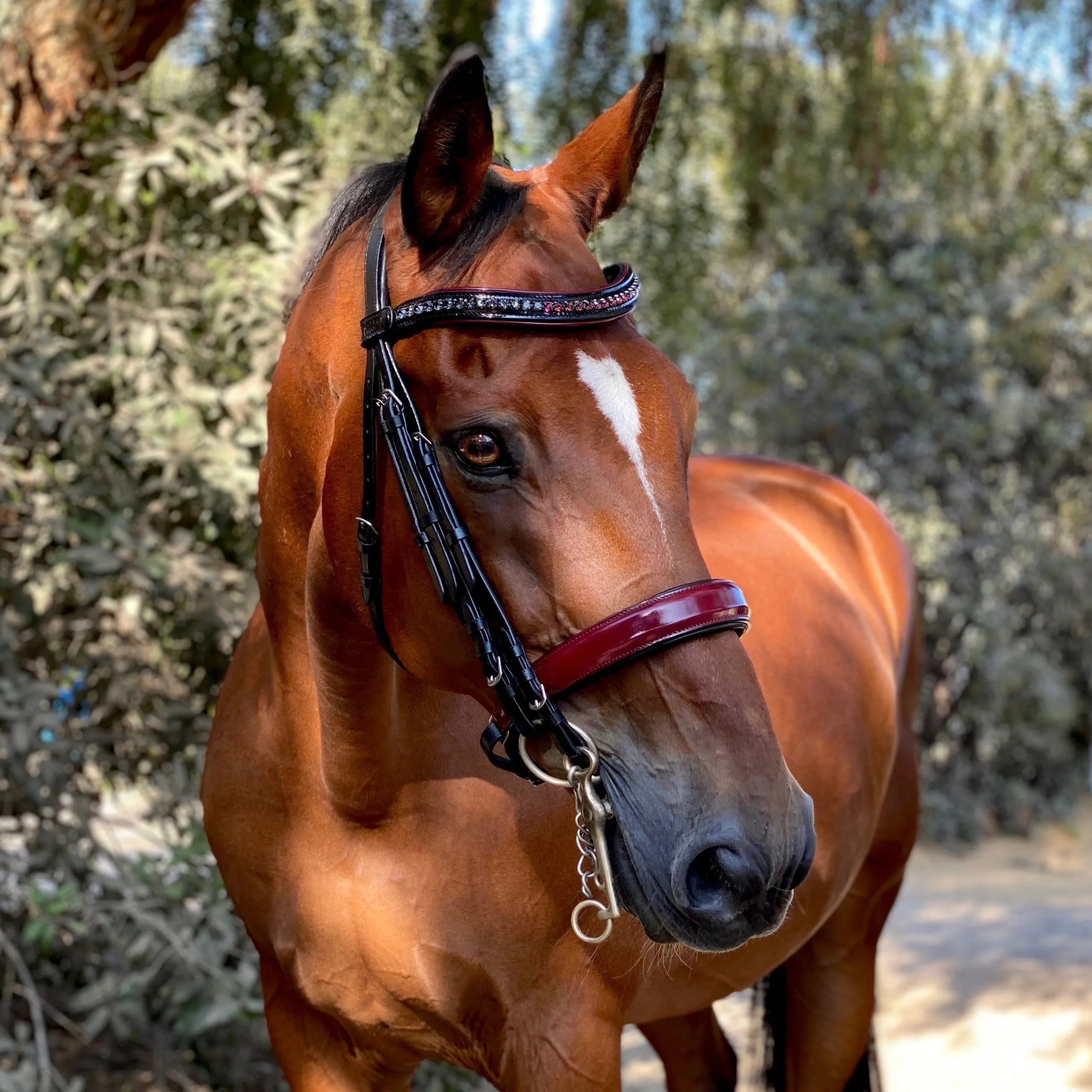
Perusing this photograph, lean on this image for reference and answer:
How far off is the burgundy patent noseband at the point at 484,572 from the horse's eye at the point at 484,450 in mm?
47

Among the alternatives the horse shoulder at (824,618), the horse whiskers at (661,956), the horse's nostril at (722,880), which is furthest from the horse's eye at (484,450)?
the horse shoulder at (824,618)

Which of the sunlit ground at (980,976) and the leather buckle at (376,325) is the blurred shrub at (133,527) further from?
the leather buckle at (376,325)

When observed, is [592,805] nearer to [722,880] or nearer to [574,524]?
[722,880]

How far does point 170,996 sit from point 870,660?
75.2 inches

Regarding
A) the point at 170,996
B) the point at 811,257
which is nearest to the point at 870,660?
the point at 170,996

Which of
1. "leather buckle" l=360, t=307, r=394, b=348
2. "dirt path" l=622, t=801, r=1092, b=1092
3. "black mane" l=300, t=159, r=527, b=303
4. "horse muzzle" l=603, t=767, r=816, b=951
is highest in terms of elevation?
"black mane" l=300, t=159, r=527, b=303

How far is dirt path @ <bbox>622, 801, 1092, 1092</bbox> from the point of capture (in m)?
4.30

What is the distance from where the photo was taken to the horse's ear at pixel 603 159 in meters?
1.69

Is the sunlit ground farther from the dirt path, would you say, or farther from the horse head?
the horse head

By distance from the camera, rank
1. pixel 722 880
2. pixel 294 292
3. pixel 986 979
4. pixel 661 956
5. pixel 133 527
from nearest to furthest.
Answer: pixel 722 880, pixel 661 956, pixel 294 292, pixel 133 527, pixel 986 979

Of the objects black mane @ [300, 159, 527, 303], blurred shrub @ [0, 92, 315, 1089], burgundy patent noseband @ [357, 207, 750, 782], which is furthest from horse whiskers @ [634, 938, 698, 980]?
blurred shrub @ [0, 92, 315, 1089]

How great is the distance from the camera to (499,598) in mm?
1435

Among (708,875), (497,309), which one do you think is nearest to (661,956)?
(708,875)

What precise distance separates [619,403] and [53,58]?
10.5 feet
